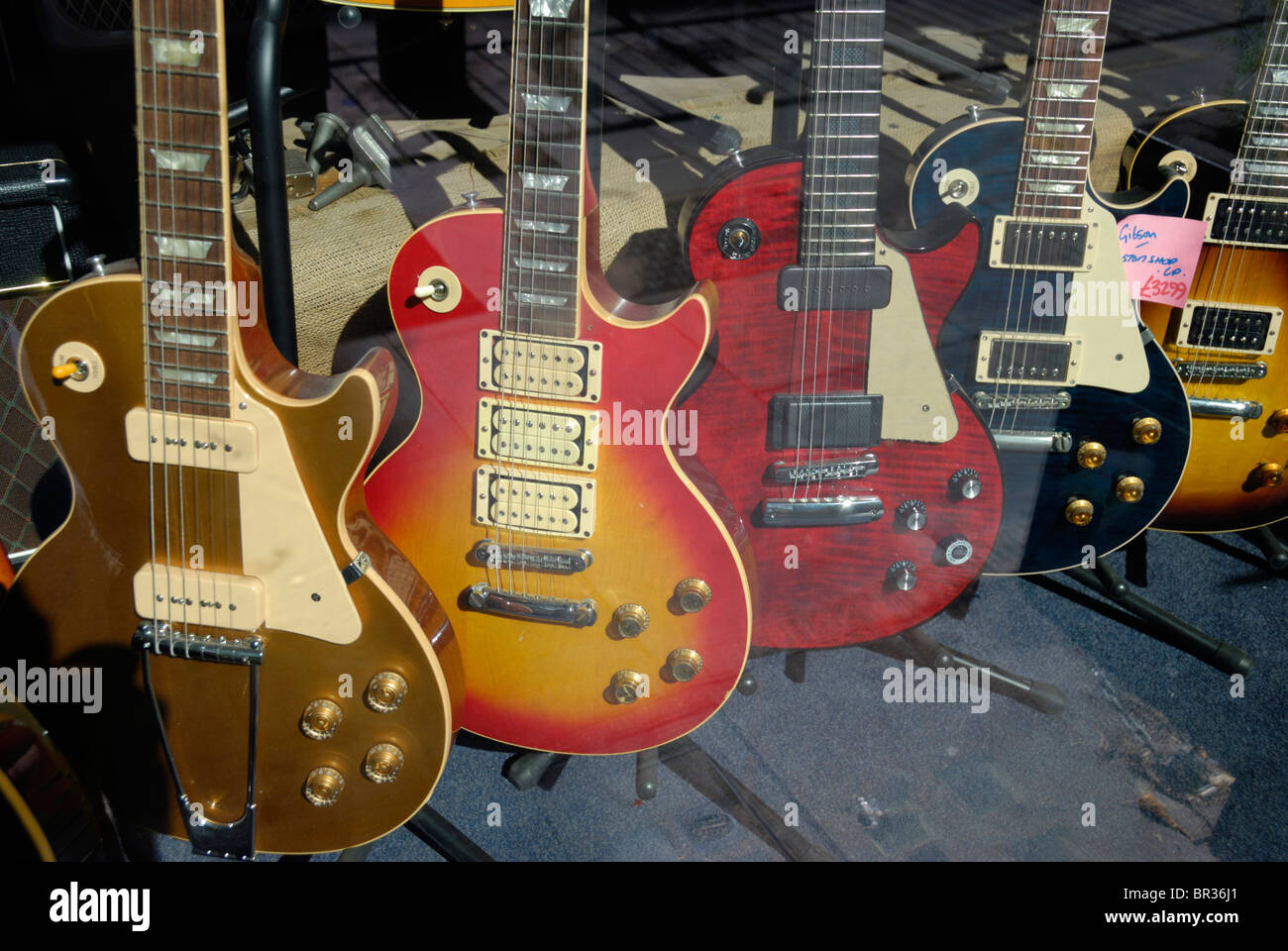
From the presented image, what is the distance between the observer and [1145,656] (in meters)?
2.00

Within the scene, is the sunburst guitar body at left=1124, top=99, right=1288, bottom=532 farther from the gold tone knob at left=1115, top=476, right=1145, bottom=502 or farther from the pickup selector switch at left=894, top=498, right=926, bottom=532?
the pickup selector switch at left=894, top=498, right=926, bottom=532

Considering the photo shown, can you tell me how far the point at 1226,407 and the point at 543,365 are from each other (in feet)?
4.17

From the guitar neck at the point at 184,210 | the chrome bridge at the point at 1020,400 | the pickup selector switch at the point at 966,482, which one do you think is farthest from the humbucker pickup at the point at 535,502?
the chrome bridge at the point at 1020,400

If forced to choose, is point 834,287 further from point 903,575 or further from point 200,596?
point 200,596

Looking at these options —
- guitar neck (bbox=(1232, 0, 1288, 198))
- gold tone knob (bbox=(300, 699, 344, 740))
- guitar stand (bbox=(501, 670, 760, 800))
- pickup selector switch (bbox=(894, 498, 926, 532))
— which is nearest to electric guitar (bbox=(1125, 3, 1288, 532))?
guitar neck (bbox=(1232, 0, 1288, 198))

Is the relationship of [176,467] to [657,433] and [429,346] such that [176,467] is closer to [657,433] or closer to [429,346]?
[429,346]

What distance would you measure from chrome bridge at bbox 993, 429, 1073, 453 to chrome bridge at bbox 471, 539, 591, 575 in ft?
2.50

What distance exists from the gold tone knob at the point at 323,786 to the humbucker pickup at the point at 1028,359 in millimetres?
1144

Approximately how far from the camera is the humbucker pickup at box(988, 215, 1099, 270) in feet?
5.14

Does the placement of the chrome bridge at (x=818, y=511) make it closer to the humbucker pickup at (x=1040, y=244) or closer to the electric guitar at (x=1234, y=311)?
the humbucker pickup at (x=1040, y=244)

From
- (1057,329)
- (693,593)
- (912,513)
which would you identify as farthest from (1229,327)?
(693,593)
